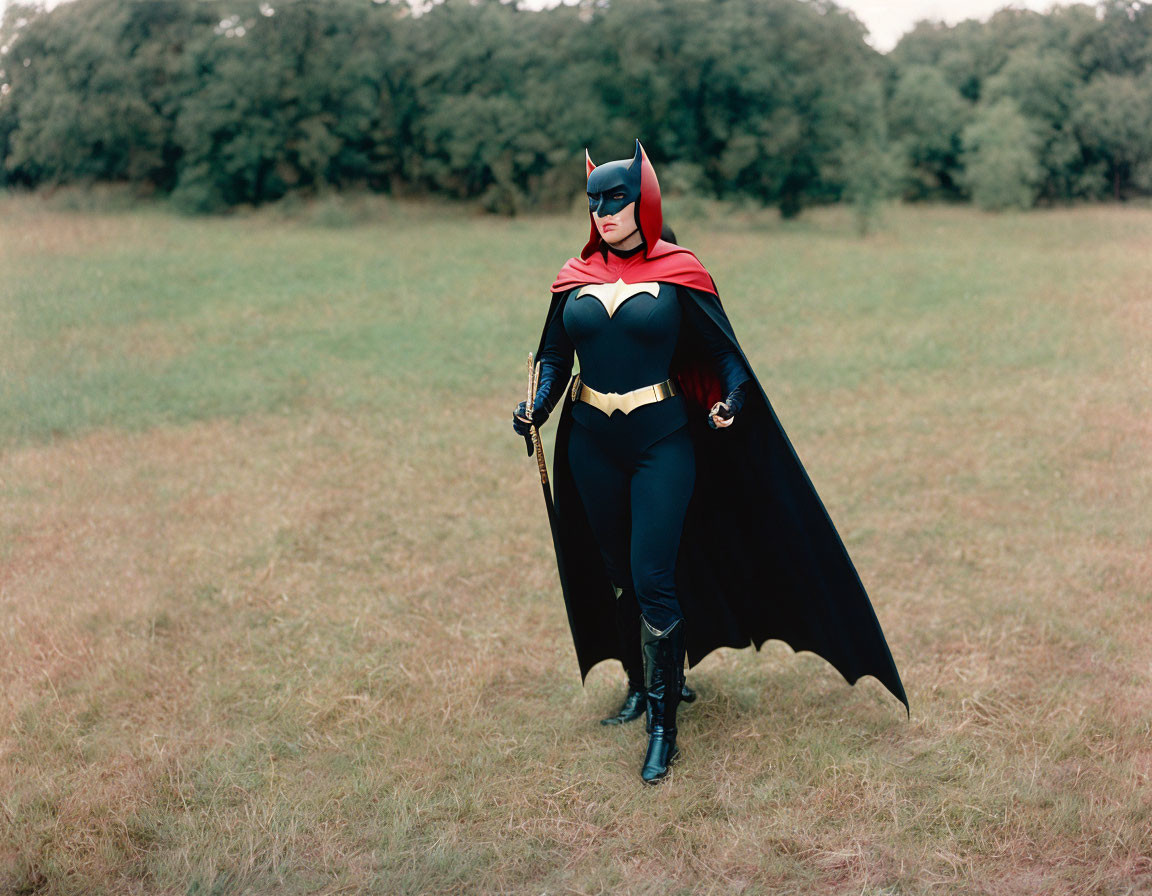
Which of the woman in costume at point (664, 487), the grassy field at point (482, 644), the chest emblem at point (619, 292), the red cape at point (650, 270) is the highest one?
the red cape at point (650, 270)

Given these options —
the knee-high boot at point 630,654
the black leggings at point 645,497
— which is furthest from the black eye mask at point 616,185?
the knee-high boot at point 630,654

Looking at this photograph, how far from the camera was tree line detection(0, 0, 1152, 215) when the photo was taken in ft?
81.9

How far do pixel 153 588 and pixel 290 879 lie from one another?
3.41 m

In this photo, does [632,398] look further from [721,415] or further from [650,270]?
[650,270]

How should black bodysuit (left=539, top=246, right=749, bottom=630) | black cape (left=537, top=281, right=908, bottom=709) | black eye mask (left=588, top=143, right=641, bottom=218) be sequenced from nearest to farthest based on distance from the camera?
1. black eye mask (left=588, top=143, right=641, bottom=218)
2. black bodysuit (left=539, top=246, right=749, bottom=630)
3. black cape (left=537, top=281, right=908, bottom=709)

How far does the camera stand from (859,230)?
92.8 ft

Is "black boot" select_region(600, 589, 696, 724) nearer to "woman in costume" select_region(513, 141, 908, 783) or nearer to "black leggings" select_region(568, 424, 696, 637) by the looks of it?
"woman in costume" select_region(513, 141, 908, 783)

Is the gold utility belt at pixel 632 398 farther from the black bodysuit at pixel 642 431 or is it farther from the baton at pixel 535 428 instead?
the baton at pixel 535 428

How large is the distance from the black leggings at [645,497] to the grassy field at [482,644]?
0.88 metres

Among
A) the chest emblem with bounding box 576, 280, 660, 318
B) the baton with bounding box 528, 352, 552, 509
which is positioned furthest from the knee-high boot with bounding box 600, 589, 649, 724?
the chest emblem with bounding box 576, 280, 660, 318

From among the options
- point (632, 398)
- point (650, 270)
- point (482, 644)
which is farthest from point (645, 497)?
point (482, 644)

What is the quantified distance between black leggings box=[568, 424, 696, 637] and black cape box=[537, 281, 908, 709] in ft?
0.75

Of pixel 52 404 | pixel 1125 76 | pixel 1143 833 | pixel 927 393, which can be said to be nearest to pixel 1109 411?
pixel 927 393

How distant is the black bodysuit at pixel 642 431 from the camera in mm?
4059
